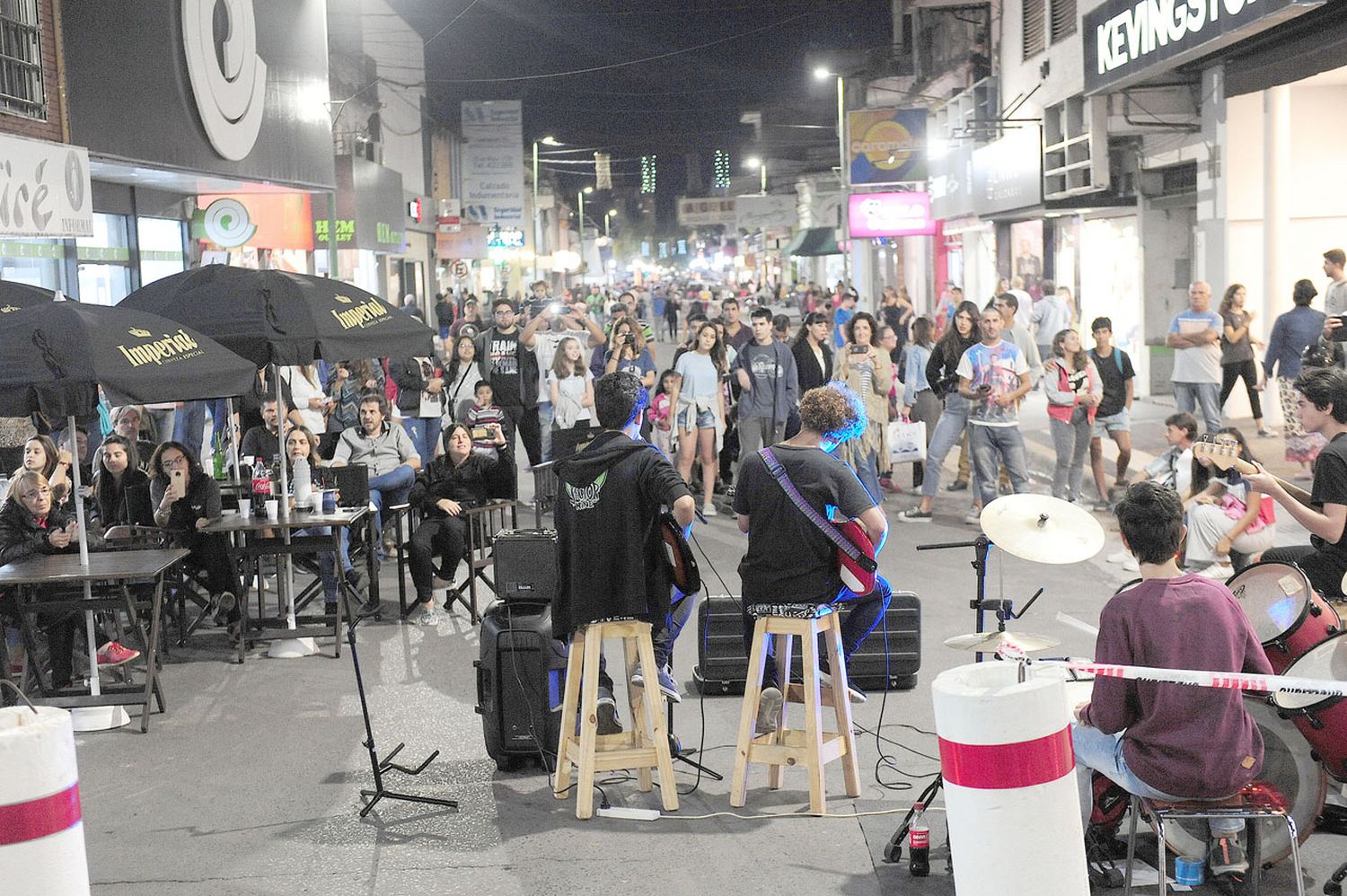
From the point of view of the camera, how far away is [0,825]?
12.5 ft

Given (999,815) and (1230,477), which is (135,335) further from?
(1230,477)

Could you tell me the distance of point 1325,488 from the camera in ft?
21.8

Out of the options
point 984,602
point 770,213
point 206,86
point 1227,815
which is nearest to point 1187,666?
point 1227,815

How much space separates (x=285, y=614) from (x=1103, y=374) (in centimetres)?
786

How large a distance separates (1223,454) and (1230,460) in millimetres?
68

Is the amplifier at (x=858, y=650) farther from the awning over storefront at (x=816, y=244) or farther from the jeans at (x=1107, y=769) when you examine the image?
the awning over storefront at (x=816, y=244)

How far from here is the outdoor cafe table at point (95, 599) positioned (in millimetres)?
8367

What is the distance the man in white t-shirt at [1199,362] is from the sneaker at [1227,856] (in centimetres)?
1000

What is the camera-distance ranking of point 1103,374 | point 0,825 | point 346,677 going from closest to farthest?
point 0,825
point 346,677
point 1103,374

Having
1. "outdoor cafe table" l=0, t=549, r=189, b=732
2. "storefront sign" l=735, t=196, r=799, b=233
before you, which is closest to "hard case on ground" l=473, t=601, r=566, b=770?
"outdoor cafe table" l=0, t=549, r=189, b=732

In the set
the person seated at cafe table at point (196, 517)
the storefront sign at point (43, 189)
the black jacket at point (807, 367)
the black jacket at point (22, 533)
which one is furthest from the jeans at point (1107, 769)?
the storefront sign at point (43, 189)

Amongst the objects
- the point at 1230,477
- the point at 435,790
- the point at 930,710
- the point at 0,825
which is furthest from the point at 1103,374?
the point at 0,825

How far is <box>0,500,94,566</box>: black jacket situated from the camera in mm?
9055

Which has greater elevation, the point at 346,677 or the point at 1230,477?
the point at 1230,477
